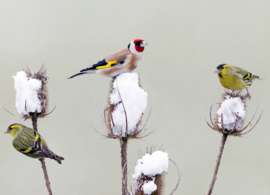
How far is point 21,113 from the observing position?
5.58 meters

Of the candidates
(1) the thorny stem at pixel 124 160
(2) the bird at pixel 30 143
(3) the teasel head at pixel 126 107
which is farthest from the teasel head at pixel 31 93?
(1) the thorny stem at pixel 124 160

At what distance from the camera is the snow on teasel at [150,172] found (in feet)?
14.1

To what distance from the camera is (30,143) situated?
6062mm

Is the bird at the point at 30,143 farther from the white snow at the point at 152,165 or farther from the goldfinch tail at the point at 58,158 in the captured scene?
the white snow at the point at 152,165

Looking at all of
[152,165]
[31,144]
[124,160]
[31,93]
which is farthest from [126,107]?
[31,144]

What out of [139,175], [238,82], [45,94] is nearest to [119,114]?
[139,175]

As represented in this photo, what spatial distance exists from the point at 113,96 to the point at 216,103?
5.84 ft

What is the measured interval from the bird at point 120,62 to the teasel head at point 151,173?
5.66 feet

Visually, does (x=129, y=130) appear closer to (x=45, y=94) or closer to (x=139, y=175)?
(x=139, y=175)

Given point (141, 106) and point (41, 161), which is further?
point (41, 161)

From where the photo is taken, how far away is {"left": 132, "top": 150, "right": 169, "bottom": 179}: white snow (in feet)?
14.1

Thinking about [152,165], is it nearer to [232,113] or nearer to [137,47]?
[232,113]

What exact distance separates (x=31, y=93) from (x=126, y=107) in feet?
5.52

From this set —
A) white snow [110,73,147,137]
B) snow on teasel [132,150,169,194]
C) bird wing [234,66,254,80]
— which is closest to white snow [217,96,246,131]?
bird wing [234,66,254,80]
